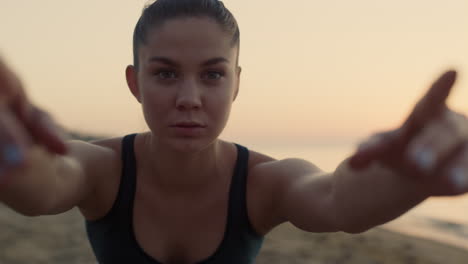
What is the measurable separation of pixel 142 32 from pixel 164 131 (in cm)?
56

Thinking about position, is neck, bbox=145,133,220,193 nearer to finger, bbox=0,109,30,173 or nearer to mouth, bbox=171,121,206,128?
mouth, bbox=171,121,206,128

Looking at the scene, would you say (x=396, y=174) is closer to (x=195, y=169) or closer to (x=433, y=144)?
(x=433, y=144)

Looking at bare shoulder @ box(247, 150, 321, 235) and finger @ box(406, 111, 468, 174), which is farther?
bare shoulder @ box(247, 150, 321, 235)

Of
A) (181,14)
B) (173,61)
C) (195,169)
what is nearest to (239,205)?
(195,169)

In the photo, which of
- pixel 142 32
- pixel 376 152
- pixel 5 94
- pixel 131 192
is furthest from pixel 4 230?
A: pixel 376 152

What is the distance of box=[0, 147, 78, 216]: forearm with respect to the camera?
4.66 ft

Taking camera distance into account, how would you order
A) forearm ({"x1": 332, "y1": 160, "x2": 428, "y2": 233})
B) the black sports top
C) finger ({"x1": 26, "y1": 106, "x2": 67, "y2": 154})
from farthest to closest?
the black sports top → forearm ({"x1": 332, "y1": 160, "x2": 428, "y2": 233}) → finger ({"x1": 26, "y1": 106, "x2": 67, "y2": 154})

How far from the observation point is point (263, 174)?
243cm

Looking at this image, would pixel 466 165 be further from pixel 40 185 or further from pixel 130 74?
pixel 130 74

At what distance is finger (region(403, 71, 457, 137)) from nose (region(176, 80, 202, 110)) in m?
1.02

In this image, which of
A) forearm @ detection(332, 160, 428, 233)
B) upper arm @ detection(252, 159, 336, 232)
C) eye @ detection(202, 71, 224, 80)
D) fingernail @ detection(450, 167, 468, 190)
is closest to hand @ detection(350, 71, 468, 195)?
fingernail @ detection(450, 167, 468, 190)

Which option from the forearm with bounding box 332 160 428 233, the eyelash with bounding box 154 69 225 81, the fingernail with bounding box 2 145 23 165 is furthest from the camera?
the eyelash with bounding box 154 69 225 81

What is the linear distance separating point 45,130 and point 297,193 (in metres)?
1.22

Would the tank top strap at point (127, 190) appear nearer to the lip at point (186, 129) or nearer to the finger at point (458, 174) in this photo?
the lip at point (186, 129)
